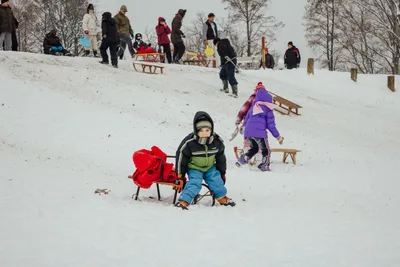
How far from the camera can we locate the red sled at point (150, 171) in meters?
5.95

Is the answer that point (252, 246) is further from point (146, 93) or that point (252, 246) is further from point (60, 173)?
point (146, 93)

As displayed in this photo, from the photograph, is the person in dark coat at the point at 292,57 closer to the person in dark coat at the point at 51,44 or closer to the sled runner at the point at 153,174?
the person in dark coat at the point at 51,44

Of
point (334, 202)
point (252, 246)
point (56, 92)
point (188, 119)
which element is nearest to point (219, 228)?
point (252, 246)

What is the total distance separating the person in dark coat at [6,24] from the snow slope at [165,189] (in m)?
1.46

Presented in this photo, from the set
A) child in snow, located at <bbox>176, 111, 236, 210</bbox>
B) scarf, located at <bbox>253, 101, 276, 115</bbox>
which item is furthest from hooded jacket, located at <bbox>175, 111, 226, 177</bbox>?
scarf, located at <bbox>253, 101, 276, 115</bbox>

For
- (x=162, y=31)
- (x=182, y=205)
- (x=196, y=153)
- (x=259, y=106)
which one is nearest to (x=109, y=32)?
(x=162, y=31)

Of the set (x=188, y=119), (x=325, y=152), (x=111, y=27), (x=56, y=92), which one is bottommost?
(x=325, y=152)

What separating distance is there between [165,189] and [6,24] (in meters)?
10.8

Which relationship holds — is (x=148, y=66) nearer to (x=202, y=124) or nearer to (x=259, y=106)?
(x=259, y=106)

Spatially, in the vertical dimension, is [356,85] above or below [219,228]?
above

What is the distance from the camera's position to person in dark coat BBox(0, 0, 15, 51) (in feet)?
47.4

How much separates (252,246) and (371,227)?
1.62 metres

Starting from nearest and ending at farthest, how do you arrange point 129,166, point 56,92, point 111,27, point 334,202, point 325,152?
point 334,202
point 129,166
point 325,152
point 56,92
point 111,27

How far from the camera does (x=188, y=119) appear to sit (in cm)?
1203
